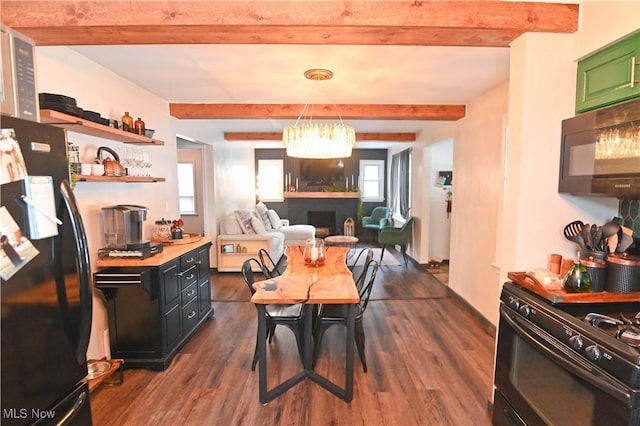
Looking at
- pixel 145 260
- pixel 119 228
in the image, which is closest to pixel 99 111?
pixel 119 228

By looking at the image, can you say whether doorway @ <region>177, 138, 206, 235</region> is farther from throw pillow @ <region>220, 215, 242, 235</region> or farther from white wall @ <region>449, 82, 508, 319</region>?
white wall @ <region>449, 82, 508, 319</region>

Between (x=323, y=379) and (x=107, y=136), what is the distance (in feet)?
8.37

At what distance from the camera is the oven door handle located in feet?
3.68

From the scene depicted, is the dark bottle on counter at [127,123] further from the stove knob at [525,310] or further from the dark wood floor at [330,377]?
the stove knob at [525,310]

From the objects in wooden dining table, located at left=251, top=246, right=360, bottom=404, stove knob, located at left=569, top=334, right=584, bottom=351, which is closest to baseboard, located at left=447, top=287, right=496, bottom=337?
wooden dining table, located at left=251, top=246, right=360, bottom=404

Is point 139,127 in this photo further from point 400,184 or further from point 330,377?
point 400,184

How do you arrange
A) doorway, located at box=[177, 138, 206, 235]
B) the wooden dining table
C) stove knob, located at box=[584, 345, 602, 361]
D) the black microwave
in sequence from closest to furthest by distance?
stove knob, located at box=[584, 345, 602, 361]
the black microwave
the wooden dining table
doorway, located at box=[177, 138, 206, 235]

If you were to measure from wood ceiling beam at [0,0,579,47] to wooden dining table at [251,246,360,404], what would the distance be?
156 centimetres

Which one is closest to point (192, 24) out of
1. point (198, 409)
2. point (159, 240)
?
point (159, 240)

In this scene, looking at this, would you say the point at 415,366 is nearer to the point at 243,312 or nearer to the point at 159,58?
the point at 243,312

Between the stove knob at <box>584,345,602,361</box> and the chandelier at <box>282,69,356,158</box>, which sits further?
the chandelier at <box>282,69,356,158</box>

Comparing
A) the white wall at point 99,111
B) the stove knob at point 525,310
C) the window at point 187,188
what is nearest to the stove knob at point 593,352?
the stove knob at point 525,310

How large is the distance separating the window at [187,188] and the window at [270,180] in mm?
1769

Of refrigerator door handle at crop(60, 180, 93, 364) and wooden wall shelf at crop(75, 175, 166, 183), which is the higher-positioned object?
wooden wall shelf at crop(75, 175, 166, 183)
